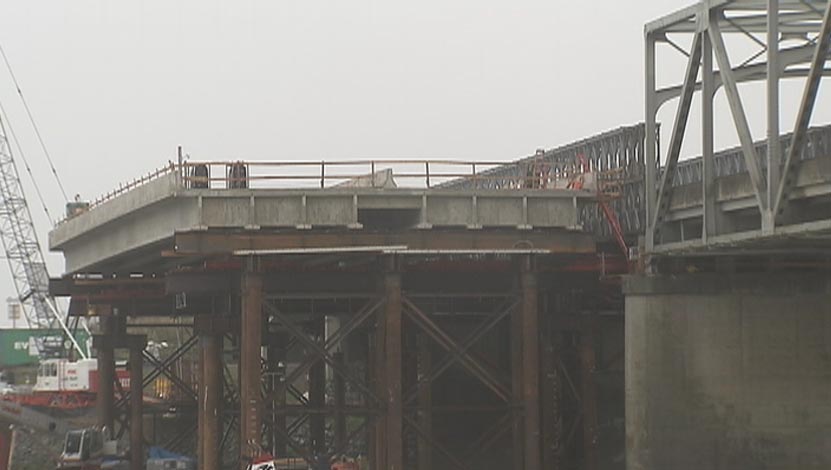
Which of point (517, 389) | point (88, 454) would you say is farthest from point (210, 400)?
point (88, 454)

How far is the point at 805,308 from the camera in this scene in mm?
37219

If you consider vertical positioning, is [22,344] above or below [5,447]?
above

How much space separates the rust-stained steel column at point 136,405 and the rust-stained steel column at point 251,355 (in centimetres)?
1953

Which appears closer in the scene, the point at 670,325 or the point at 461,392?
the point at 670,325

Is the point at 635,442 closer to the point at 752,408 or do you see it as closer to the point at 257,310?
the point at 752,408

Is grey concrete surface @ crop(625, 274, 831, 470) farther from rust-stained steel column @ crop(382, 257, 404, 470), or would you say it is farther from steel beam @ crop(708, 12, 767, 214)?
rust-stained steel column @ crop(382, 257, 404, 470)

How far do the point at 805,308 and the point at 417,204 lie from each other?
10760mm

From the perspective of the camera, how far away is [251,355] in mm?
39969

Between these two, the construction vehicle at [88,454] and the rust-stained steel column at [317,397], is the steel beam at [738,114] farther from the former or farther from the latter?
the construction vehicle at [88,454]

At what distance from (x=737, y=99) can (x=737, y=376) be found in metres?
7.88

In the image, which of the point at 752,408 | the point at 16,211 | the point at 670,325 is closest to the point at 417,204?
the point at 670,325

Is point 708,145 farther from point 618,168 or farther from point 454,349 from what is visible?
point 454,349

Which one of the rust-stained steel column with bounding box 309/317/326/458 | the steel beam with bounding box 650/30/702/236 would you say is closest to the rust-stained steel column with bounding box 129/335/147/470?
the rust-stained steel column with bounding box 309/317/326/458

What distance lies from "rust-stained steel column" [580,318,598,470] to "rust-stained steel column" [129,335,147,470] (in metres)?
20.2
